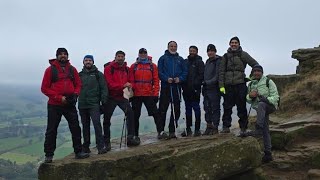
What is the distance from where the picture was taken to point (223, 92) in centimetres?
1184

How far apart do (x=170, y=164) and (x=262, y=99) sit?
3535 millimetres

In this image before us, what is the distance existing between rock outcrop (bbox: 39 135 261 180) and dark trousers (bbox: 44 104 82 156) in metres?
0.59

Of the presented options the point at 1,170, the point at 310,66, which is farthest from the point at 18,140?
the point at 310,66

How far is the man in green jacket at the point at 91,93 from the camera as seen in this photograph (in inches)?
434

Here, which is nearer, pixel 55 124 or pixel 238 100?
pixel 55 124

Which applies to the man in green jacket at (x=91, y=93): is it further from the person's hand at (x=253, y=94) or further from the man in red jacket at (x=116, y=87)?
the person's hand at (x=253, y=94)

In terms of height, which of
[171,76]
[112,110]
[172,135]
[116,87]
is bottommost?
[172,135]

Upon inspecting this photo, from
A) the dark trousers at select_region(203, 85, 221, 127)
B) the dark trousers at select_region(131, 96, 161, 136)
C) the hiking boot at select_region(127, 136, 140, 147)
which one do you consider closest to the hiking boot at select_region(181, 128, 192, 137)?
the dark trousers at select_region(203, 85, 221, 127)

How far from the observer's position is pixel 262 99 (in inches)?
428

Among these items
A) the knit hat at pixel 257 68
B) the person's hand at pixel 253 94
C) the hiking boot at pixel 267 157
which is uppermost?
the knit hat at pixel 257 68

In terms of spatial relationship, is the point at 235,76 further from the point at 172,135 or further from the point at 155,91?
the point at 172,135

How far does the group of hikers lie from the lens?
1045 centimetres

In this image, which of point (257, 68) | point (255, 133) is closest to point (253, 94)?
point (257, 68)

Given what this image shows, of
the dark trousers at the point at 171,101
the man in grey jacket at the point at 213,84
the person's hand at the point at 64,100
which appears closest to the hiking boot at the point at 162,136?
the dark trousers at the point at 171,101
